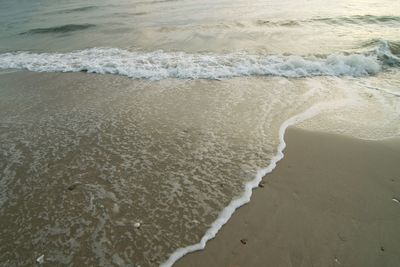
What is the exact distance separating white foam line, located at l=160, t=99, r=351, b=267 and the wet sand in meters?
0.07

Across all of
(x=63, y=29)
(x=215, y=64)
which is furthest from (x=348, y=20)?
(x=63, y=29)

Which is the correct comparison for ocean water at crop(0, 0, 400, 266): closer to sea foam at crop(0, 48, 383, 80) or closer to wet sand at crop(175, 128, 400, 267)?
sea foam at crop(0, 48, 383, 80)

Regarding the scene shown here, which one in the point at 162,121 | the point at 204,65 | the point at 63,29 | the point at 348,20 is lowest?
the point at 63,29

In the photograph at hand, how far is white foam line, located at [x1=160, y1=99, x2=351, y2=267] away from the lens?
3.17 metres

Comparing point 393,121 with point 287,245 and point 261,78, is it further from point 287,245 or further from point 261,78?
point 287,245

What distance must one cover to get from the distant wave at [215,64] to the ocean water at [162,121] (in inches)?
2.0

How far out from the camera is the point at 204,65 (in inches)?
353

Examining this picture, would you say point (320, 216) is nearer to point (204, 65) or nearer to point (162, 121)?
point (162, 121)

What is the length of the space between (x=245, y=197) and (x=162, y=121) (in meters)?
2.69

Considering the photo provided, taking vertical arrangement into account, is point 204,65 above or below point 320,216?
below

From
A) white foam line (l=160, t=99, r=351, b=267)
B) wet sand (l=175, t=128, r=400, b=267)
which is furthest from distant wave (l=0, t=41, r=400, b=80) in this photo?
wet sand (l=175, t=128, r=400, b=267)

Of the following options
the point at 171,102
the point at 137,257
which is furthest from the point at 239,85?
the point at 137,257

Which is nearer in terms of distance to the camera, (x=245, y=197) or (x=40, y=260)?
(x=40, y=260)

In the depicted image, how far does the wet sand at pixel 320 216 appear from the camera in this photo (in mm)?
3072
